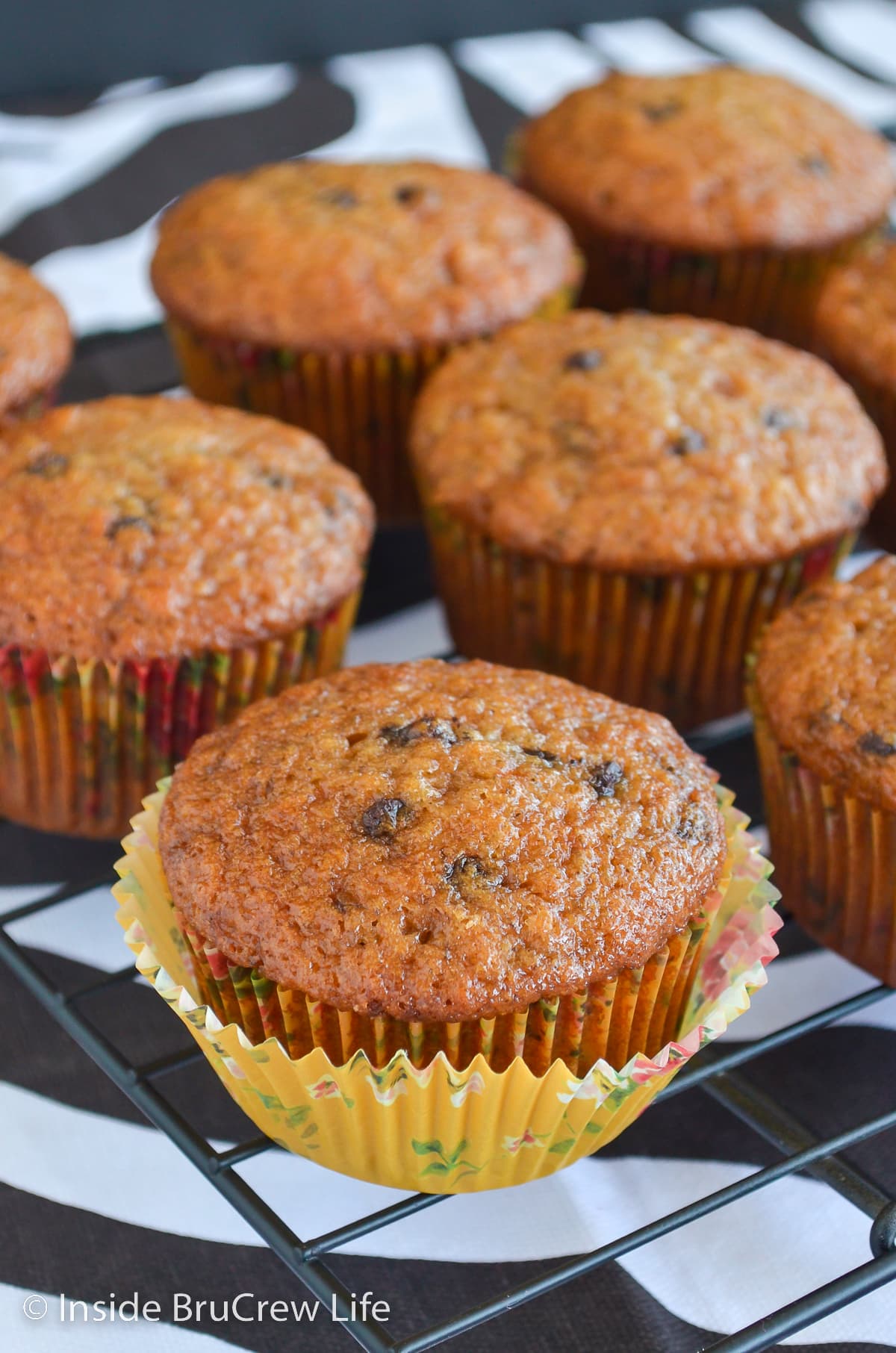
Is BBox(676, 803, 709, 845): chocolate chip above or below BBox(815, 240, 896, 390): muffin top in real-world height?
below

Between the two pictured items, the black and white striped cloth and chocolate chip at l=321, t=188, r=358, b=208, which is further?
chocolate chip at l=321, t=188, r=358, b=208

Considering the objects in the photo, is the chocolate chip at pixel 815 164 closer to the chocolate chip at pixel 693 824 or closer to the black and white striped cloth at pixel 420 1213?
the black and white striped cloth at pixel 420 1213

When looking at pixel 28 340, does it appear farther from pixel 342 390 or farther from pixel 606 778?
pixel 606 778

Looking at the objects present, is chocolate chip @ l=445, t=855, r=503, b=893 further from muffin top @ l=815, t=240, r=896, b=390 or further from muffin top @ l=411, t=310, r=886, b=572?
muffin top @ l=815, t=240, r=896, b=390

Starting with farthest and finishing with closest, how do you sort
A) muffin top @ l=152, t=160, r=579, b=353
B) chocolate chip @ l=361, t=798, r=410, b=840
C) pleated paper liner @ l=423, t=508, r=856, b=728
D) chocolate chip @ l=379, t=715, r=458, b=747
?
muffin top @ l=152, t=160, r=579, b=353
pleated paper liner @ l=423, t=508, r=856, b=728
chocolate chip @ l=379, t=715, r=458, b=747
chocolate chip @ l=361, t=798, r=410, b=840

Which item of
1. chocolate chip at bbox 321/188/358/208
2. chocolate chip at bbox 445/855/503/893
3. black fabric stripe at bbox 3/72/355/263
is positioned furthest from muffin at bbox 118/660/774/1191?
black fabric stripe at bbox 3/72/355/263

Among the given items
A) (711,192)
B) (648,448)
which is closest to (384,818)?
(648,448)

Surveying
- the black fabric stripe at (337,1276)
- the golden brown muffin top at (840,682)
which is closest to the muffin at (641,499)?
the golden brown muffin top at (840,682)
